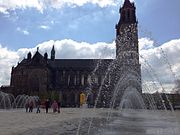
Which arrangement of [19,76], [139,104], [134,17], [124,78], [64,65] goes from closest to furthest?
[124,78] < [139,104] < [134,17] < [19,76] < [64,65]

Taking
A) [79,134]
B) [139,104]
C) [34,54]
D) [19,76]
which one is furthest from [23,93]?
[79,134]

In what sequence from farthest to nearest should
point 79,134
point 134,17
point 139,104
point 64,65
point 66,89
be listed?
1. point 64,65
2. point 66,89
3. point 134,17
4. point 139,104
5. point 79,134

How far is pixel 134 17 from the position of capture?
9112 centimetres

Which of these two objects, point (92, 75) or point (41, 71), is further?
point (92, 75)

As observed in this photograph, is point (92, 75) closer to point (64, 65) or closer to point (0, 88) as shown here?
point (64, 65)

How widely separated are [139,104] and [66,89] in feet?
141

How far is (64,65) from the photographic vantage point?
118750 millimetres

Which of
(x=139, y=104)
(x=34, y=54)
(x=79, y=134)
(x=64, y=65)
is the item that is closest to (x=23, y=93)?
(x=34, y=54)

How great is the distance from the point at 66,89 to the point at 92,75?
11421mm

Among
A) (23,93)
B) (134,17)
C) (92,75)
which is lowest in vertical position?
(23,93)

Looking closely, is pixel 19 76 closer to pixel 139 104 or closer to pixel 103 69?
pixel 103 69

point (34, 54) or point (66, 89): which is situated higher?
point (34, 54)

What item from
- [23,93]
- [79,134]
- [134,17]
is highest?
[134,17]

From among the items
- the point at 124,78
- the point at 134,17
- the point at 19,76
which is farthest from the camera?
the point at 19,76
